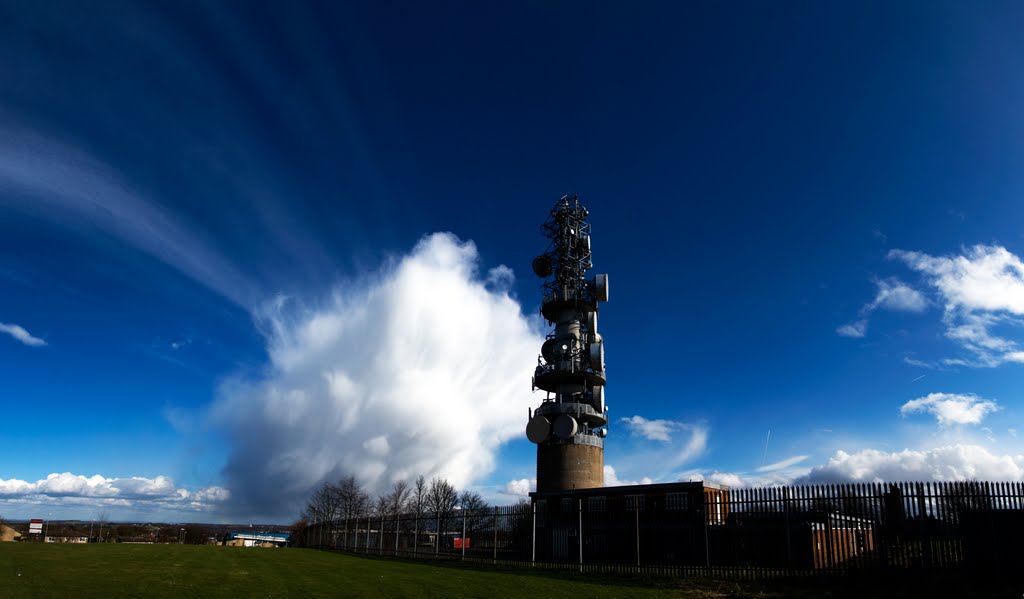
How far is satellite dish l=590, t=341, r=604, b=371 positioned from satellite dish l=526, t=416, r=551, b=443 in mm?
5970

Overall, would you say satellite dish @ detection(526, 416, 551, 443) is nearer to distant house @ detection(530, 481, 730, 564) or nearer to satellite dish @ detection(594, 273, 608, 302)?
distant house @ detection(530, 481, 730, 564)

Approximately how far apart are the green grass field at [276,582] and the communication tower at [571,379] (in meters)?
24.6

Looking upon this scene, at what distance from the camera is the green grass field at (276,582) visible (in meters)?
15.0

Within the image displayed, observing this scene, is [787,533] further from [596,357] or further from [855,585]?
[596,357]

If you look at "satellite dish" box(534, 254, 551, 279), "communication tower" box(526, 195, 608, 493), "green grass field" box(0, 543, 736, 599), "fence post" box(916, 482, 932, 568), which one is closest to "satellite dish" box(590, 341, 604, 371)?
"communication tower" box(526, 195, 608, 493)

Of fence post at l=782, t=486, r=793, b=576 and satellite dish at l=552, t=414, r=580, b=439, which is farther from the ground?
satellite dish at l=552, t=414, r=580, b=439

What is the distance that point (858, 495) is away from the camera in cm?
1845

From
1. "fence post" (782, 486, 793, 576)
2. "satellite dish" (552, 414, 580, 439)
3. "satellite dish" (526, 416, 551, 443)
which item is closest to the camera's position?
"fence post" (782, 486, 793, 576)

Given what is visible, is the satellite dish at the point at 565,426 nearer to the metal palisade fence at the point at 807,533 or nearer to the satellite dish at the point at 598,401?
the satellite dish at the point at 598,401

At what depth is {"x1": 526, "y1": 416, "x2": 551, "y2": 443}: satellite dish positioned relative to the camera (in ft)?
163

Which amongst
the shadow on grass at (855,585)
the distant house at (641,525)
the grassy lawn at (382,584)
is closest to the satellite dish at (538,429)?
the distant house at (641,525)

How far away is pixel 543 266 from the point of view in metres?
59.3

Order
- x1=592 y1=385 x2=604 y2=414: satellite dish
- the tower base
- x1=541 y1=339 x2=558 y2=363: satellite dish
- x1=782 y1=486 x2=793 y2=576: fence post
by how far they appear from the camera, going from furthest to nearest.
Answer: x1=541 y1=339 x2=558 y2=363: satellite dish → x1=592 y1=385 x2=604 y2=414: satellite dish → the tower base → x1=782 y1=486 x2=793 y2=576: fence post

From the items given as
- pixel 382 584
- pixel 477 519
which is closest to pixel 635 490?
pixel 477 519
